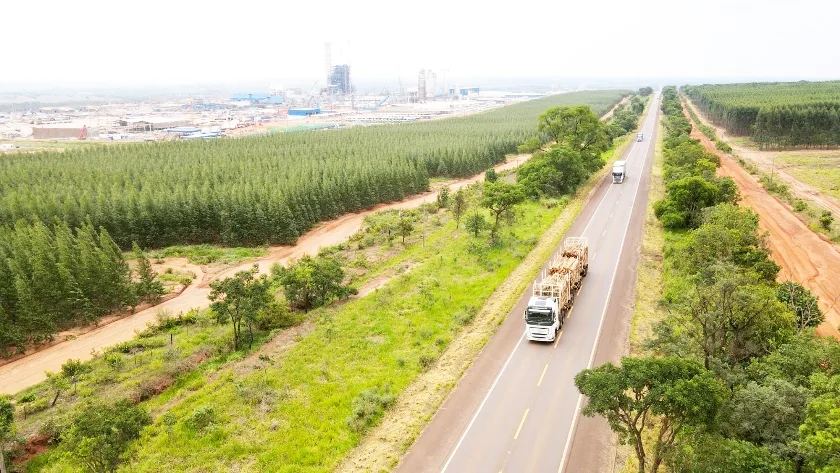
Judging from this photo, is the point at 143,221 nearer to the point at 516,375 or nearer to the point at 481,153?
the point at 516,375

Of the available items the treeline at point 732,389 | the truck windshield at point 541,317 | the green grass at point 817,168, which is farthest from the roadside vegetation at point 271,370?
the green grass at point 817,168

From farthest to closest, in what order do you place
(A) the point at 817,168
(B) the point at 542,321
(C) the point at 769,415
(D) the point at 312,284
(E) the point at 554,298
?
(A) the point at 817,168
(D) the point at 312,284
(E) the point at 554,298
(B) the point at 542,321
(C) the point at 769,415

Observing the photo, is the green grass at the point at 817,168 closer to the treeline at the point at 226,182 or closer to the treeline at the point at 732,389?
the treeline at the point at 226,182

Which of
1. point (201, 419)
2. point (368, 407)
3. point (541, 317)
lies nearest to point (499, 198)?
point (541, 317)

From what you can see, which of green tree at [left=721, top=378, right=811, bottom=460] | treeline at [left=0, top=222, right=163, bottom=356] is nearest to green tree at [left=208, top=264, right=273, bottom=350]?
treeline at [left=0, top=222, right=163, bottom=356]

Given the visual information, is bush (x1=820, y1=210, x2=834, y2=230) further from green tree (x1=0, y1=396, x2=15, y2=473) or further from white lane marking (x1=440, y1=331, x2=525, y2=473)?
green tree (x1=0, y1=396, x2=15, y2=473)

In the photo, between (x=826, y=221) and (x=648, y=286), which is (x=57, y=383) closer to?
(x=648, y=286)
